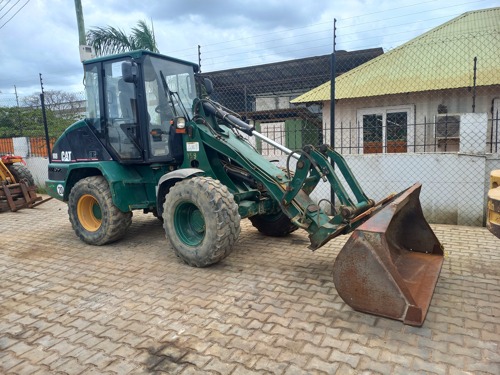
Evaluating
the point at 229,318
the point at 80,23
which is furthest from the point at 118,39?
the point at 229,318

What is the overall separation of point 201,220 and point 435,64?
925 centimetres

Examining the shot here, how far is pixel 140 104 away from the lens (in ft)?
16.5

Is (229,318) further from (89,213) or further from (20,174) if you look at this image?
(20,174)

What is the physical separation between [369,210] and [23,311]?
3454 mm

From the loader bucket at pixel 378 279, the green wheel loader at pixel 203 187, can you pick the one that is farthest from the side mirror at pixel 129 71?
the loader bucket at pixel 378 279

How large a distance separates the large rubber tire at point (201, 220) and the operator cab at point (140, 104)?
0.86m

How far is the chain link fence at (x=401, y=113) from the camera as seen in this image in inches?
250

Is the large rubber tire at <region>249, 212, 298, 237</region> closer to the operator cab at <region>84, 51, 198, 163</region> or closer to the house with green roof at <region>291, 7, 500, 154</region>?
the operator cab at <region>84, 51, 198, 163</region>

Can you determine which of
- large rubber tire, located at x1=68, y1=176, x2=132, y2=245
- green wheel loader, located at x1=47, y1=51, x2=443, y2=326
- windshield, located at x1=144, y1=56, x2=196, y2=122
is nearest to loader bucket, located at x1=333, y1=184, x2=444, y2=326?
green wheel loader, located at x1=47, y1=51, x2=443, y2=326

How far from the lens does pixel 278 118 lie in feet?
43.0

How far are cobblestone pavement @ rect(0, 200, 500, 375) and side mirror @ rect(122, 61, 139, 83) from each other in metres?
2.28

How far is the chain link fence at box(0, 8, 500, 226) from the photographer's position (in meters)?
6.34

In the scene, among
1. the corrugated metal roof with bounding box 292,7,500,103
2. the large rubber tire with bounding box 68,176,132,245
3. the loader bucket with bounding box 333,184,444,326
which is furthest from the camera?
the corrugated metal roof with bounding box 292,7,500,103

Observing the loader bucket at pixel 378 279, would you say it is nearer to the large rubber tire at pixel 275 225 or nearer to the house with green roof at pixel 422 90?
the large rubber tire at pixel 275 225
